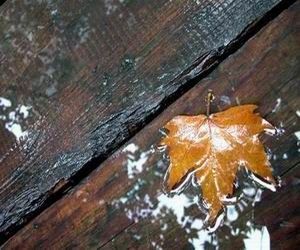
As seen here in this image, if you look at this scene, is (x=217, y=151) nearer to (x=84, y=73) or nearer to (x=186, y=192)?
(x=186, y=192)

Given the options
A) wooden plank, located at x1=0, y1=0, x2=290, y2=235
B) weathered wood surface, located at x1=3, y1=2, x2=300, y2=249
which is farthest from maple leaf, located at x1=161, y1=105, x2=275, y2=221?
wooden plank, located at x1=0, y1=0, x2=290, y2=235

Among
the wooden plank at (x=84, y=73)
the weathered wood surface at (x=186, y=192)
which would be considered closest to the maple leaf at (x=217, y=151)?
the weathered wood surface at (x=186, y=192)

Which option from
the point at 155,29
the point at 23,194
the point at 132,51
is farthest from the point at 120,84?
the point at 23,194

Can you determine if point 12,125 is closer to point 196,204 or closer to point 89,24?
point 89,24

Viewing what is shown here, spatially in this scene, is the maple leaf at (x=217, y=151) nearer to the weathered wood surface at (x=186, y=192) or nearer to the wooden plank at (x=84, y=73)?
the weathered wood surface at (x=186, y=192)

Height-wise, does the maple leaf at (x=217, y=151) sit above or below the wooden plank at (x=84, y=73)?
below

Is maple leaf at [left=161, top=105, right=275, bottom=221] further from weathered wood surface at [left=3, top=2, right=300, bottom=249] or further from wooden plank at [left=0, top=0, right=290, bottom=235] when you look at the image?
wooden plank at [left=0, top=0, right=290, bottom=235]
